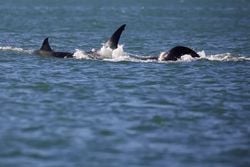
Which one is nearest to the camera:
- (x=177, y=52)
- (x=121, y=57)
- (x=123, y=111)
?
(x=123, y=111)

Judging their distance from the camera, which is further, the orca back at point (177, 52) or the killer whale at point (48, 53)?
the killer whale at point (48, 53)

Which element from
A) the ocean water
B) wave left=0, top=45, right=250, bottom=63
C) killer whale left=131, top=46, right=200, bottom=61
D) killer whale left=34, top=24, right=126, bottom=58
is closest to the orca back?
killer whale left=131, top=46, right=200, bottom=61

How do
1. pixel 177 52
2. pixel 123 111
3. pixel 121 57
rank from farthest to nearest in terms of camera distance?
1. pixel 121 57
2. pixel 177 52
3. pixel 123 111

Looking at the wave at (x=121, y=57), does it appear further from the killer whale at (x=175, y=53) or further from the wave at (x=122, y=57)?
the killer whale at (x=175, y=53)

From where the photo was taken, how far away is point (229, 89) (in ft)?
75.0

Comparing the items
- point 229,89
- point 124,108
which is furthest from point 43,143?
point 229,89

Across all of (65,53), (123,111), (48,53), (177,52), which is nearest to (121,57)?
(65,53)

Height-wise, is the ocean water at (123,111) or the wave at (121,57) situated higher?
the wave at (121,57)

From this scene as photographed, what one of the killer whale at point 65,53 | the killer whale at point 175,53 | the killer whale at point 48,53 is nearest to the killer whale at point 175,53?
the killer whale at point 175,53

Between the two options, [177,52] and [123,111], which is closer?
[123,111]

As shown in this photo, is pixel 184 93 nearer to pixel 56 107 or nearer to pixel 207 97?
pixel 207 97

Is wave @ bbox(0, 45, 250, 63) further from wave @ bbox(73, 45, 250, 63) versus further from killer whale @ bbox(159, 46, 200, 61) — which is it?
killer whale @ bbox(159, 46, 200, 61)

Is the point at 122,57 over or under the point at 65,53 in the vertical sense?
under

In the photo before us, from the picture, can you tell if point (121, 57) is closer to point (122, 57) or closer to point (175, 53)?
point (122, 57)
